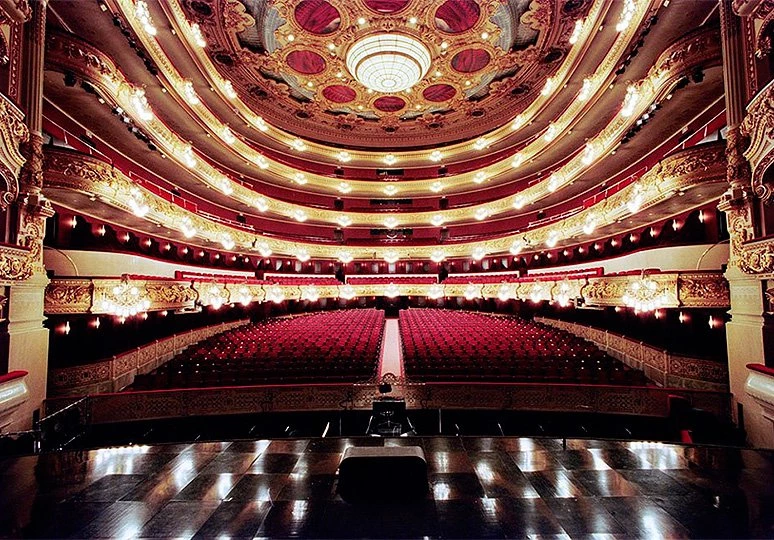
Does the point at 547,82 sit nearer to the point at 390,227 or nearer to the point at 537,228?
the point at 537,228

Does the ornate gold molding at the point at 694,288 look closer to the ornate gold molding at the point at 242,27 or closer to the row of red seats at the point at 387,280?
the ornate gold molding at the point at 242,27

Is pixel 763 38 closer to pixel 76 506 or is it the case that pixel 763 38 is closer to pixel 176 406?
pixel 76 506

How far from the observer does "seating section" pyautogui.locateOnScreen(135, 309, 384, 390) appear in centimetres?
587

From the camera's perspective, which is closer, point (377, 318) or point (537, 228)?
point (537, 228)

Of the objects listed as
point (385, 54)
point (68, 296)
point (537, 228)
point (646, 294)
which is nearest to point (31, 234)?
point (68, 296)

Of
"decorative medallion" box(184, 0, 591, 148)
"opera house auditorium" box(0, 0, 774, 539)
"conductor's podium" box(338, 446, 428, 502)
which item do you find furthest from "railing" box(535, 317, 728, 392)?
"decorative medallion" box(184, 0, 591, 148)

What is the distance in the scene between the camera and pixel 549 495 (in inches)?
96.9

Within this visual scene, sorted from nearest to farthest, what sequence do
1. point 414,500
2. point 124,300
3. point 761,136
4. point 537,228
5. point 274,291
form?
point 414,500 → point 761,136 → point 124,300 → point 537,228 → point 274,291

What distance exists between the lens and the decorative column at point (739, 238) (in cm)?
398

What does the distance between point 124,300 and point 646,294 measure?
904cm

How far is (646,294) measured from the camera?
233 inches

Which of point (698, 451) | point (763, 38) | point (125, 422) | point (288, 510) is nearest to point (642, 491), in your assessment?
point (698, 451)

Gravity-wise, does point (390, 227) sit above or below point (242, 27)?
below

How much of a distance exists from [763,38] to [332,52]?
1060 centimetres
